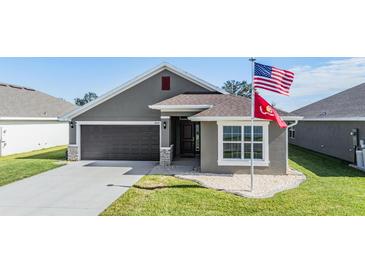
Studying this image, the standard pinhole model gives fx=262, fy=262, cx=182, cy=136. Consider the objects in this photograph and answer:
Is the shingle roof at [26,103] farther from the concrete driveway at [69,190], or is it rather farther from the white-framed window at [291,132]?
the white-framed window at [291,132]

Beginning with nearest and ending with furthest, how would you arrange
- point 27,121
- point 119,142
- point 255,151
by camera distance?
point 255,151 → point 119,142 → point 27,121

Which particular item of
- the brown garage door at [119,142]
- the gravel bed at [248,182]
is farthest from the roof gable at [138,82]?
the gravel bed at [248,182]

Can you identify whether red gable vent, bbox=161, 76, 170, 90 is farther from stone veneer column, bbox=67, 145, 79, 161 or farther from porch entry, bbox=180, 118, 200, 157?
stone veneer column, bbox=67, 145, 79, 161

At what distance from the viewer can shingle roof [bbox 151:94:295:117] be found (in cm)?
1155

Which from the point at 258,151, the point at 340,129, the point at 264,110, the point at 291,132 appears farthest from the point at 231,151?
the point at 291,132

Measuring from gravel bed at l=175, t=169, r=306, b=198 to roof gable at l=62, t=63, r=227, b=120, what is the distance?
6.33 m

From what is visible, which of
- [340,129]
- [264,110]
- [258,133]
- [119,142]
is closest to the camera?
[264,110]

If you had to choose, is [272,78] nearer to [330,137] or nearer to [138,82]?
[138,82]

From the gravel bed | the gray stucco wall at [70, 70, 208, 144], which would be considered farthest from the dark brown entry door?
the gravel bed

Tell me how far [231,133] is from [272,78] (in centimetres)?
357

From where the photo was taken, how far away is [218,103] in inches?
516

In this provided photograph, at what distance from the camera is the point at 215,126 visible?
11.5 metres
